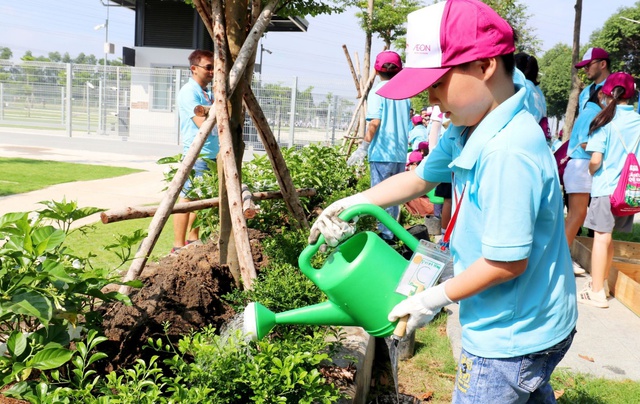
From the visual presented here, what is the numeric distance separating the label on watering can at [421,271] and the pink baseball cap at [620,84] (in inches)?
140

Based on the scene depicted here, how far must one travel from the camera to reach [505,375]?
5.43ft

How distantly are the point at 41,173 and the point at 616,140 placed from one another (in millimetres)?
8712

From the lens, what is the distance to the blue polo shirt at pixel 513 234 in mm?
1496

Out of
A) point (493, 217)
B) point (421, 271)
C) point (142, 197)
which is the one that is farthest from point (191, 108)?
point (493, 217)

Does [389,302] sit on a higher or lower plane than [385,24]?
lower

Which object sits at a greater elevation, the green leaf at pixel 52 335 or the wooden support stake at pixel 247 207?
the wooden support stake at pixel 247 207

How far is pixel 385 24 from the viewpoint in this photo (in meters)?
13.1

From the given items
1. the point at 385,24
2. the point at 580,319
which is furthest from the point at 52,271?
the point at 385,24

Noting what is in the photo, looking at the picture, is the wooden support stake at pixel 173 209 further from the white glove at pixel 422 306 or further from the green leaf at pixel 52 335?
the white glove at pixel 422 306

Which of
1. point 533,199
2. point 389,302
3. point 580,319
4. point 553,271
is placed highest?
point 533,199

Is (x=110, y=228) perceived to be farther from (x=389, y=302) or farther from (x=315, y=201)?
(x=389, y=302)

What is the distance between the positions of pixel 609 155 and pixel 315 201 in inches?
93.3

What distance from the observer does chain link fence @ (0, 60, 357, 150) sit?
16.7 metres

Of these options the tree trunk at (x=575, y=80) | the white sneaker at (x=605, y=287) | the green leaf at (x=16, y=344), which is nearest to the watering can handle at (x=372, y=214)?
the green leaf at (x=16, y=344)
